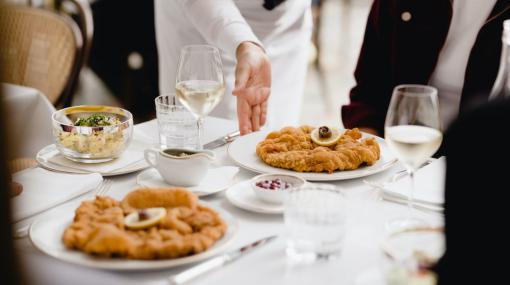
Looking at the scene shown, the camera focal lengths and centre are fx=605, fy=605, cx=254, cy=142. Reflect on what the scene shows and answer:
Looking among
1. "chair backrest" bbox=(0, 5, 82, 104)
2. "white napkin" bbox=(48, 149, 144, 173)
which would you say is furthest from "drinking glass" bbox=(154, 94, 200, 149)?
"chair backrest" bbox=(0, 5, 82, 104)

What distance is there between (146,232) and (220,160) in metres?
0.53

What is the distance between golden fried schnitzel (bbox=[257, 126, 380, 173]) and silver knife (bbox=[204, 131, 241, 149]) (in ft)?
0.45

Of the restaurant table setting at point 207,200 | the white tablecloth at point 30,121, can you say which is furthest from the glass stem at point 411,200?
the white tablecloth at point 30,121

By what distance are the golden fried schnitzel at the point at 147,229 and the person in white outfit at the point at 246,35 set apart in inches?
34.8

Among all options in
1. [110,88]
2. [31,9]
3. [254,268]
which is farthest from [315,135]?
[110,88]

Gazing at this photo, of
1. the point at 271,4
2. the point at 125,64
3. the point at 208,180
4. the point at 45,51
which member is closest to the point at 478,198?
the point at 208,180

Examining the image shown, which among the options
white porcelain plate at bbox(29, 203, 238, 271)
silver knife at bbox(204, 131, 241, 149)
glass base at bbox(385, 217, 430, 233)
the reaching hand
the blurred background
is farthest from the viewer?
the blurred background

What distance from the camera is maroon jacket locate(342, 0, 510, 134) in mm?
1751

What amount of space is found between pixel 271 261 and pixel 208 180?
354 millimetres

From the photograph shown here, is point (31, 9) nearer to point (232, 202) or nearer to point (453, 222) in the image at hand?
point (232, 202)

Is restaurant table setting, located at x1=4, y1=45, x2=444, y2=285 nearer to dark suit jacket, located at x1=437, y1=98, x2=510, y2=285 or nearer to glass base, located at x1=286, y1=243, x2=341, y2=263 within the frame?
glass base, located at x1=286, y1=243, x2=341, y2=263

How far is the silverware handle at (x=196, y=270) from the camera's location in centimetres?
86

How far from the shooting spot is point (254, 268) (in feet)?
3.04

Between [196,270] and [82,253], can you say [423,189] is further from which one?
[82,253]
